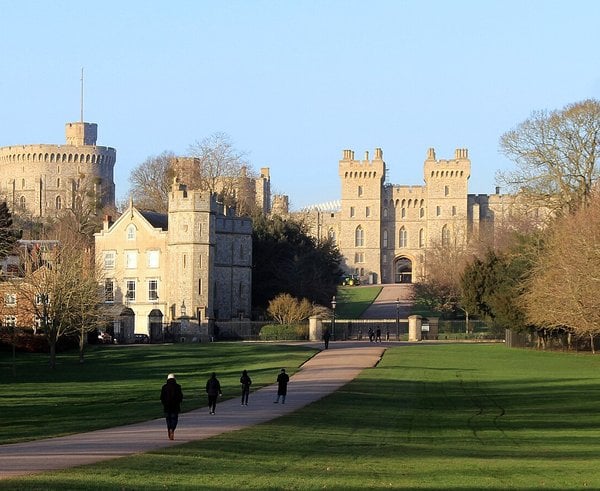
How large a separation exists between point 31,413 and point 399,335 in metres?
53.5

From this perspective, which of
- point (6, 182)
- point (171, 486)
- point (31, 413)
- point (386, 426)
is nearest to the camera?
point (171, 486)

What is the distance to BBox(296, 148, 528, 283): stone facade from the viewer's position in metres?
152

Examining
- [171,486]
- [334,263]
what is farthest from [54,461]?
[334,263]

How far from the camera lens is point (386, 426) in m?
29.3

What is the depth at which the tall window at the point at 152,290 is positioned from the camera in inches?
3376

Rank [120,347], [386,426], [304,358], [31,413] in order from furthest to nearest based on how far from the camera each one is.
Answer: [120,347] → [304,358] → [31,413] → [386,426]

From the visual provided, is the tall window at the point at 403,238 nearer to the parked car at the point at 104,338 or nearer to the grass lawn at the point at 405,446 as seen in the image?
the parked car at the point at 104,338

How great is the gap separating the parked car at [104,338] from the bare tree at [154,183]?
27331mm

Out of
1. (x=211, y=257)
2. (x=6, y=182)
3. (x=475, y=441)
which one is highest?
(x=6, y=182)

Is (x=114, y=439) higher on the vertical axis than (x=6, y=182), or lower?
lower

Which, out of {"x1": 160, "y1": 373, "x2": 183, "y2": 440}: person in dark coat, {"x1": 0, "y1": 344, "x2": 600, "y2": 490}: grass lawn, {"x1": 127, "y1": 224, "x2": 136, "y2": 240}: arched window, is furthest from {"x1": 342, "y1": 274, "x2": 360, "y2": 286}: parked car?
{"x1": 160, "y1": 373, "x2": 183, "y2": 440}: person in dark coat

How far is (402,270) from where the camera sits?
15712cm

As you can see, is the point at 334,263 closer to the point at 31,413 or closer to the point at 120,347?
the point at 120,347

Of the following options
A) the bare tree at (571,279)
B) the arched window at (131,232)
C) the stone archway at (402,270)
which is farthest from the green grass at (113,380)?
the stone archway at (402,270)
